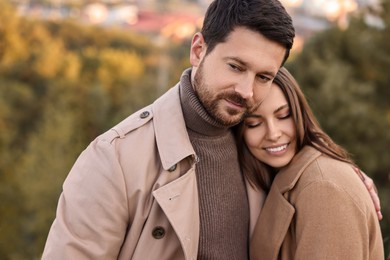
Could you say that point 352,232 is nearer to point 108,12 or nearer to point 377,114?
point 377,114

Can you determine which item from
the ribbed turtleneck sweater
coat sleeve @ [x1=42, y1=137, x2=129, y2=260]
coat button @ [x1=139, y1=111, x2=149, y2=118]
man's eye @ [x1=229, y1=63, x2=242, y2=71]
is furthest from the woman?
coat sleeve @ [x1=42, y1=137, x2=129, y2=260]

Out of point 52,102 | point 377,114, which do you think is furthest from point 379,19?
point 52,102

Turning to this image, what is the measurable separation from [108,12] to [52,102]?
3649cm

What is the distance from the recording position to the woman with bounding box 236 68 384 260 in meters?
1.99

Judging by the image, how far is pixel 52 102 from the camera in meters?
28.9

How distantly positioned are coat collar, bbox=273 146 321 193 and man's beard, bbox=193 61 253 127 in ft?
1.21

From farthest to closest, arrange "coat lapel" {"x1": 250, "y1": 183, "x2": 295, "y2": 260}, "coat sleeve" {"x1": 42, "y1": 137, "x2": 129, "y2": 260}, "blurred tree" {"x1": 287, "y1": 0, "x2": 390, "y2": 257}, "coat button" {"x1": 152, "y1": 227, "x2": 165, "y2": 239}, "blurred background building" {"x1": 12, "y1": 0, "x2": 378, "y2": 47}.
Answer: "blurred background building" {"x1": 12, "y1": 0, "x2": 378, "y2": 47}
"blurred tree" {"x1": 287, "y1": 0, "x2": 390, "y2": 257}
"coat lapel" {"x1": 250, "y1": 183, "x2": 295, "y2": 260}
"coat button" {"x1": 152, "y1": 227, "x2": 165, "y2": 239}
"coat sleeve" {"x1": 42, "y1": 137, "x2": 129, "y2": 260}

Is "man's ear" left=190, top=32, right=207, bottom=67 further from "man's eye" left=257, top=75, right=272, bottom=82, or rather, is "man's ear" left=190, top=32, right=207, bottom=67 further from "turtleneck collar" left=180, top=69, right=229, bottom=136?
"man's eye" left=257, top=75, right=272, bottom=82

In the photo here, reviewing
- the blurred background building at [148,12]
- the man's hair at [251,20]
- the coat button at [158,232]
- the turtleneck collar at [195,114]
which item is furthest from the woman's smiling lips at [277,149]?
the blurred background building at [148,12]

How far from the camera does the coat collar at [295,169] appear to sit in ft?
7.27

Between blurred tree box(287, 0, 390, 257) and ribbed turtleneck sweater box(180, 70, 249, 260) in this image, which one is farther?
blurred tree box(287, 0, 390, 257)

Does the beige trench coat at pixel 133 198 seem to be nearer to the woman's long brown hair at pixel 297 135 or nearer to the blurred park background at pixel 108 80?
the woman's long brown hair at pixel 297 135

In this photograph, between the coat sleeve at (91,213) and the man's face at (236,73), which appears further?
the man's face at (236,73)

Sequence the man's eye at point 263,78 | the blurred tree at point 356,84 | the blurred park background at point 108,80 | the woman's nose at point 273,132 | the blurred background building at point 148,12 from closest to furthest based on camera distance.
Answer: the man's eye at point 263,78, the woman's nose at point 273,132, the blurred tree at point 356,84, the blurred park background at point 108,80, the blurred background building at point 148,12
